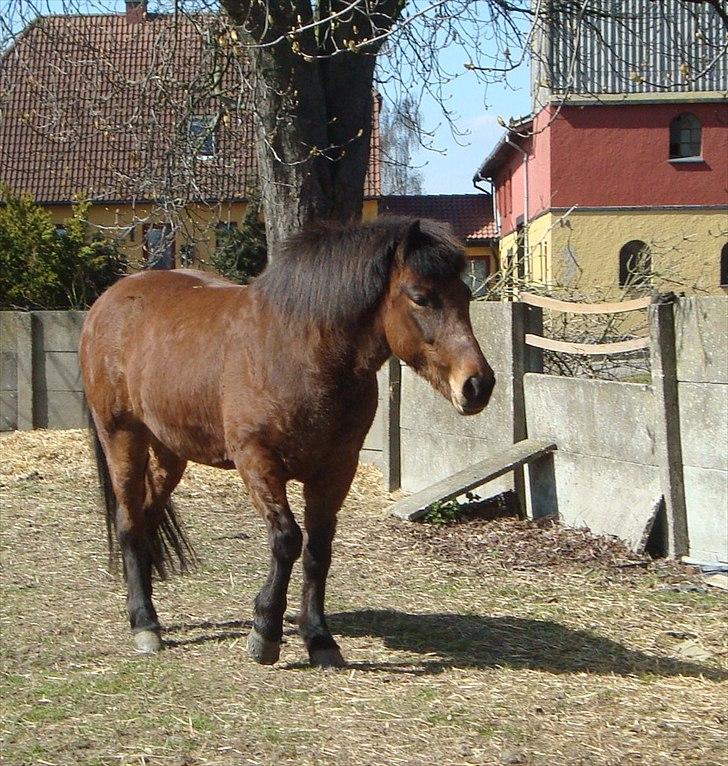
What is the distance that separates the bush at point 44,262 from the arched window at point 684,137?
1923cm

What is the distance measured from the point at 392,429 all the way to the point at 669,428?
3.56 m

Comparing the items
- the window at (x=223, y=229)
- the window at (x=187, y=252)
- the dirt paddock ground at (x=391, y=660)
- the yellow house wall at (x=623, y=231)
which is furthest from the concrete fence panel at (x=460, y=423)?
the yellow house wall at (x=623, y=231)

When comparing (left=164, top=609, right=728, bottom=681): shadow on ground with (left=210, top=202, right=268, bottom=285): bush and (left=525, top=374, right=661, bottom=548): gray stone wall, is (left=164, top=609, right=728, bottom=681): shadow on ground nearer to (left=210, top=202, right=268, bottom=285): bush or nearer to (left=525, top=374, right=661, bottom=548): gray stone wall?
(left=525, top=374, right=661, bottom=548): gray stone wall

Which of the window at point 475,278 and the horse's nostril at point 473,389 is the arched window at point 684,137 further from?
the horse's nostril at point 473,389

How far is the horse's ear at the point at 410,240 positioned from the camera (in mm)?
4811

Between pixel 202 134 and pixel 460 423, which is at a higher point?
pixel 202 134

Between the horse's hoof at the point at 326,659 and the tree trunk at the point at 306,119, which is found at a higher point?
the tree trunk at the point at 306,119

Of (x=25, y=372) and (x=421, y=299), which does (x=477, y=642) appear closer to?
(x=421, y=299)

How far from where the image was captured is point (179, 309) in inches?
232

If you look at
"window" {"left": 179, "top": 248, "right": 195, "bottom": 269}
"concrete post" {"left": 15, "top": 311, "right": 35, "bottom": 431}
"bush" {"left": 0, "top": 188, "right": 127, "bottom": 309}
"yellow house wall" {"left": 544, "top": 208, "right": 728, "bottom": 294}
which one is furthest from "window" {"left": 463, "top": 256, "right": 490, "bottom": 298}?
"yellow house wall" {"left": 544, "top": 208, "right": 728, "bottom": 294}

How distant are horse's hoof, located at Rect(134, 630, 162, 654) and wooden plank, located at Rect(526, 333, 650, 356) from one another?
3.80 meters

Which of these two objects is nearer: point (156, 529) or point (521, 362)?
point (156, 529)

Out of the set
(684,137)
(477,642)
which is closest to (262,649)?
(477,642)

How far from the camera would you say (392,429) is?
10219mm
